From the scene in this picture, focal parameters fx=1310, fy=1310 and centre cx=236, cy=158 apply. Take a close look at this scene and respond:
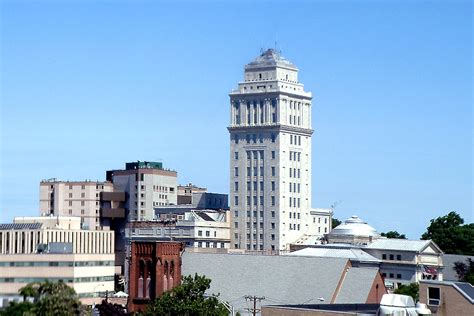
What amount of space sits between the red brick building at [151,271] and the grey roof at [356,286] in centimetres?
2106

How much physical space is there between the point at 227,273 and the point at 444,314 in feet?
228

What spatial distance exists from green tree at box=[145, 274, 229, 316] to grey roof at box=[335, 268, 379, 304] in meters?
24.8

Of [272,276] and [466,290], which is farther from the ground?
[466,290]

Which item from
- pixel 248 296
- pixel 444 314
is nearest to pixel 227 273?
pixel 248 296

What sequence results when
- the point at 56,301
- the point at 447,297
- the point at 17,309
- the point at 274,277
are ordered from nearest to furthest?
1. the point at 56,301
2. the point at 17,309
3. the point at 447,297
4. the point at 274,277

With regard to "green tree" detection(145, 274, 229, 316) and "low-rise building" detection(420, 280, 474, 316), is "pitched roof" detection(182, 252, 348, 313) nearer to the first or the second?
"green tree" detection(145, 274, 229, 316)

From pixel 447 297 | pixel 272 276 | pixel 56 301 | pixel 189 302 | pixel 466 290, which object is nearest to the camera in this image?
pixel 56 301

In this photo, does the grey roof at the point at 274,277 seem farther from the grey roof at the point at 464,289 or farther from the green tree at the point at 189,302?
the grey roof at the point at 464,289

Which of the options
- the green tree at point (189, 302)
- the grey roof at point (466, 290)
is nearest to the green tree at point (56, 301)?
the grey roof at point (466, 290)

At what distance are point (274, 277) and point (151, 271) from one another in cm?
1567

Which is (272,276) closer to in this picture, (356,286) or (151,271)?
(356,286)

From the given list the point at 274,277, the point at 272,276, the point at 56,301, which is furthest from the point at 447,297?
the point at 272,276

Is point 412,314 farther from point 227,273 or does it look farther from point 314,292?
point 227,273

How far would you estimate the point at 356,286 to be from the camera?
158 metres
